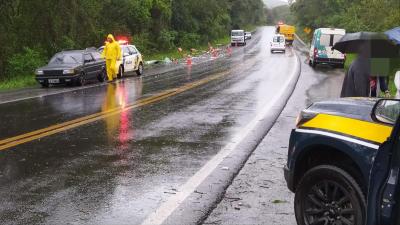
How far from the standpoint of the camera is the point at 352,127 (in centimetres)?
420

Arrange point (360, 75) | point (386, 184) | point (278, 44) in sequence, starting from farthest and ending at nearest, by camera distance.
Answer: point (278, 44)
point (360, 75)
point (386, 184)

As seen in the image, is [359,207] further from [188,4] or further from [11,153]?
[188,4]

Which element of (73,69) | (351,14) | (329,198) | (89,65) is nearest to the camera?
(329,198)

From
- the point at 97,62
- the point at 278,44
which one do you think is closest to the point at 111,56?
the point at 97,62

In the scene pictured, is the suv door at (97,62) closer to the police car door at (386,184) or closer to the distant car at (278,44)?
the police car door at (386,184)

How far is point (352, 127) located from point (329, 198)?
2.09 ft

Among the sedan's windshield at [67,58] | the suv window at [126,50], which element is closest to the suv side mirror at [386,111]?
the sedan's windshield at [67,58]

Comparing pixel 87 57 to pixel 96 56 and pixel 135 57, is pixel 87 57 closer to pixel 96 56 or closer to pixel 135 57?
pixel 96 56

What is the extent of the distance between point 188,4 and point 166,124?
5380 centimetres

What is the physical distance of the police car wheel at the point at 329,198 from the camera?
409cm

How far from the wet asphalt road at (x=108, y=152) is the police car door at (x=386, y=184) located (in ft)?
7.64

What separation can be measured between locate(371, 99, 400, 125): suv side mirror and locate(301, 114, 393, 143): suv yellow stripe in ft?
0.23

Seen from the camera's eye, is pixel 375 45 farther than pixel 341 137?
Yes

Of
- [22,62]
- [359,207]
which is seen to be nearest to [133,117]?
[359,207]
